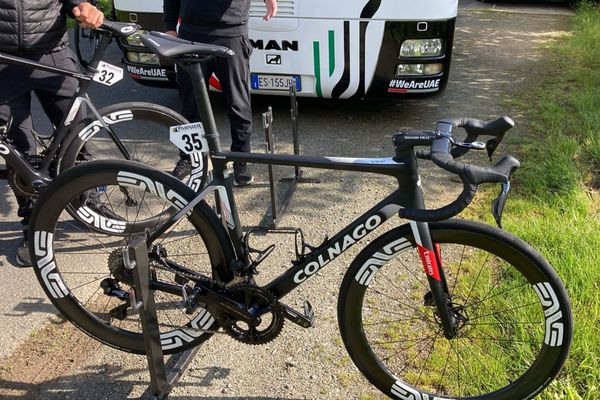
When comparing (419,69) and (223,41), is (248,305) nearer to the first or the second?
(223,41)

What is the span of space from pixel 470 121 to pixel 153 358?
59.9 inches

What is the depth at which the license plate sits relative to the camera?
16.3ft

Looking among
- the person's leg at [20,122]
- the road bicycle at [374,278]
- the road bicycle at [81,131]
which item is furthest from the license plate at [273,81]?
the road bicycle at [374,278]

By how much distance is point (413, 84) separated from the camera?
497 centimetres

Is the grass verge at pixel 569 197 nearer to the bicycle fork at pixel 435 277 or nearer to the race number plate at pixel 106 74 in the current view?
the bicycle fork at pixel 435 277

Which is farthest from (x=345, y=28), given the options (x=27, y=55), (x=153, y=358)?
(x=153, y=358)

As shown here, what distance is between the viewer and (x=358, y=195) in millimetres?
4203

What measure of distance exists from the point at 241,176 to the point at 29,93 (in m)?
1.53

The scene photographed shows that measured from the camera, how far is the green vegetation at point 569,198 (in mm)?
2553

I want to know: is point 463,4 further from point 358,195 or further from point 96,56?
point 96,56

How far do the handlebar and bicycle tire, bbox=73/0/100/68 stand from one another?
5948 mm

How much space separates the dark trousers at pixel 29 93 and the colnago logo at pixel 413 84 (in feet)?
8.61

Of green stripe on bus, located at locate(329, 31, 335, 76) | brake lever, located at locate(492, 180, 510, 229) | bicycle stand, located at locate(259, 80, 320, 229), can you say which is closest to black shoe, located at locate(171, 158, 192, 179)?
bicycle stand, located at locate(259, 80, 320, 229)

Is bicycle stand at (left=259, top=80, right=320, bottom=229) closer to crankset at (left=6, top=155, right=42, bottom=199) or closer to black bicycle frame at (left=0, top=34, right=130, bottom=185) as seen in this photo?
black bicycle frame at (left=0, top=34, right=130, bottom=185)
